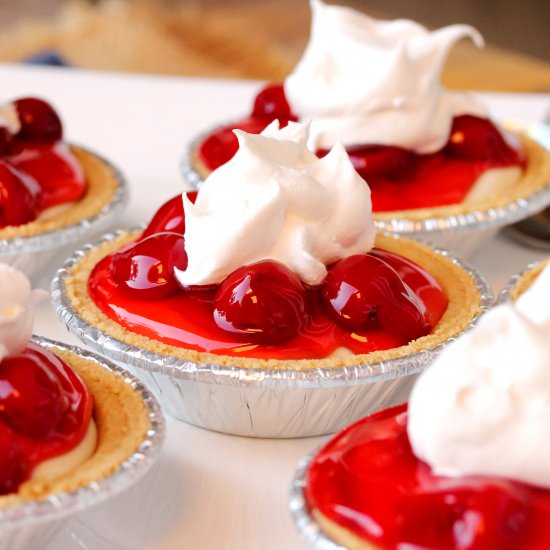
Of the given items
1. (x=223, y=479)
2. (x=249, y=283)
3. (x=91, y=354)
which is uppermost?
(x=249, y=283)

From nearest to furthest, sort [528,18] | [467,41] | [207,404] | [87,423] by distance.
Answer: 1. [87,423]
2. [207,404]
3. [467,41]
4. [528,18]

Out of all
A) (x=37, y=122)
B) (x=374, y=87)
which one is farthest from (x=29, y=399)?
(x=374, y=87)

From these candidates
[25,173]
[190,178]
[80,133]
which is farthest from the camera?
[80,133]

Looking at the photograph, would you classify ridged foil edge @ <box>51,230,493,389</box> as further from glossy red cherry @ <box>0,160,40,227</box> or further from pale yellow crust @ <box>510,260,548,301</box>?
glossy red cherry @ <box>0,160,40,227</box>

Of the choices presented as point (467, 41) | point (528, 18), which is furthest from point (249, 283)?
point (528, 18)

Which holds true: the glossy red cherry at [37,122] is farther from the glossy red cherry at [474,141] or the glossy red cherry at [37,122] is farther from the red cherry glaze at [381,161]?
the glossy red cherry at [474,141]

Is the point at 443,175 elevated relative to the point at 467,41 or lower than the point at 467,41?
elevated

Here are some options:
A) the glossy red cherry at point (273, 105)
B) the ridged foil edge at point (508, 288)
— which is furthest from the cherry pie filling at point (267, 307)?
the glossy red cherry at point (273, 105)

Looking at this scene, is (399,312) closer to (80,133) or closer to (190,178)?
(190,178)
